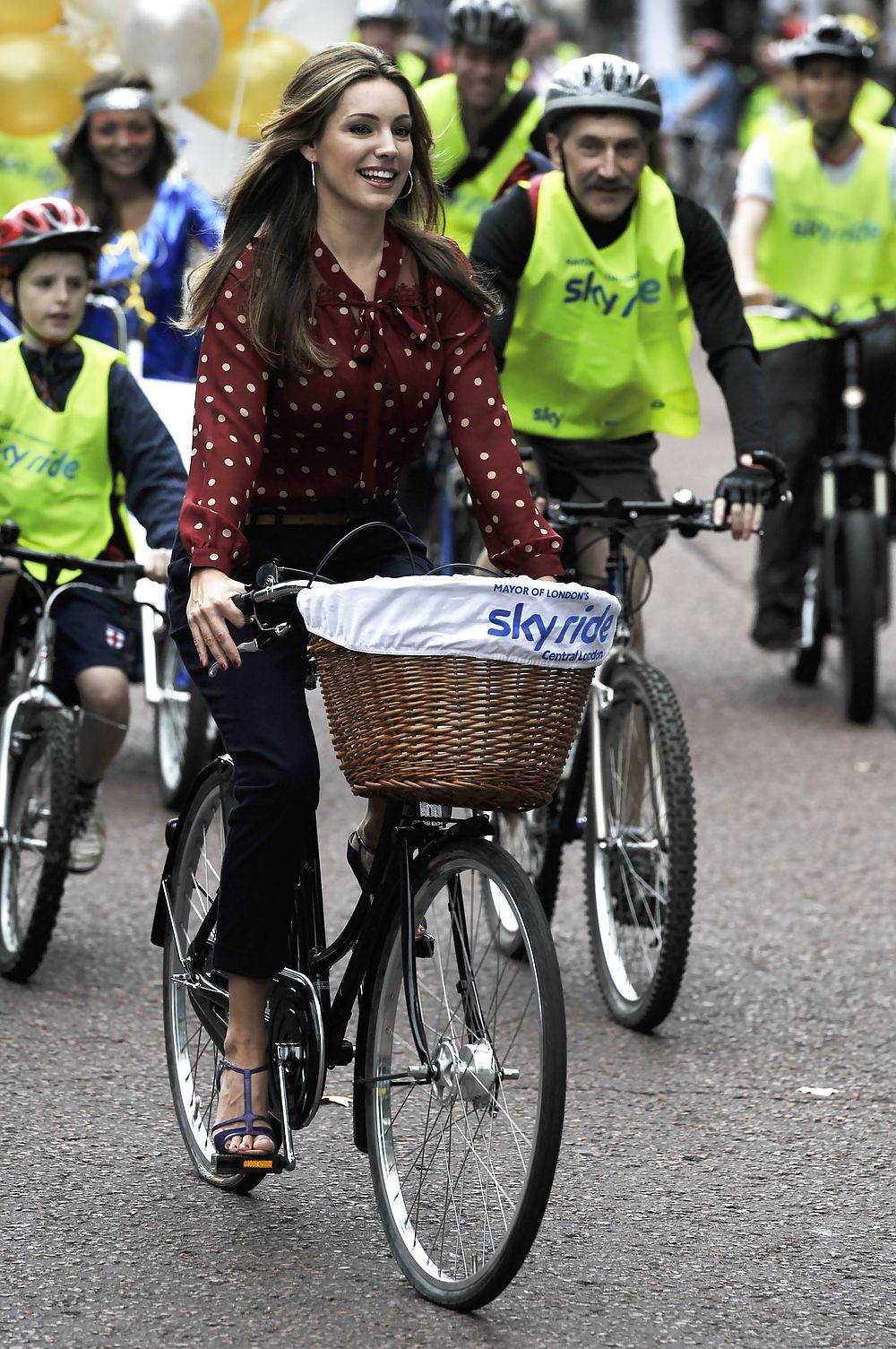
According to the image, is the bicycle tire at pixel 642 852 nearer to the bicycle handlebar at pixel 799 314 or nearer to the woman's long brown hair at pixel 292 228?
the woman's long brown hair at pixel 292 228

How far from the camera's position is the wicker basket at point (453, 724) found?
12.1ft

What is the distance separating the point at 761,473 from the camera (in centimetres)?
545

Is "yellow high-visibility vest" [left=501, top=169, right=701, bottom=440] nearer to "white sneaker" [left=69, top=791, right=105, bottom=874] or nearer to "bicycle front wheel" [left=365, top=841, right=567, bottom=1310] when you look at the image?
"white sneaker" [left=69, top=791, right=105, bottom=874]

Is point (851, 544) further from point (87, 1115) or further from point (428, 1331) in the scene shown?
point (428, 1331)

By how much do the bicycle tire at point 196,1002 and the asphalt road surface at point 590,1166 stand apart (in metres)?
0.08

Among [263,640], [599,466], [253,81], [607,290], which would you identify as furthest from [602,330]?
[253,81]

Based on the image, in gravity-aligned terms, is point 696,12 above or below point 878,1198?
above

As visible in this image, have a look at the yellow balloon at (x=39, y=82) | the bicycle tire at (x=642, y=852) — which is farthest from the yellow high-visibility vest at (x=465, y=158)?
the bicycle tire at (x=642, y=852)

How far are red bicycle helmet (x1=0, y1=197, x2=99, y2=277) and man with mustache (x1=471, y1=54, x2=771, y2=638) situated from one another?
114 cm

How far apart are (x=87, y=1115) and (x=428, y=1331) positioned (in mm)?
1390

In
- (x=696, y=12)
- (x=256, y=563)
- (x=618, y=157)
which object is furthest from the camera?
(x=696, y=12)

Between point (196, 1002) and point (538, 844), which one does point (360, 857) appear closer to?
point (196, 1002)

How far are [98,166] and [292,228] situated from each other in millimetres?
4895

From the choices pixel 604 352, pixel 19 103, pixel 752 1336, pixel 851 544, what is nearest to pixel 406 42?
pixel 19 103
